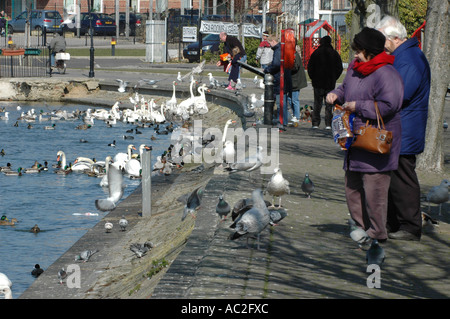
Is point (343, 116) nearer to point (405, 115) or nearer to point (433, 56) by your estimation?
point (405, 115)

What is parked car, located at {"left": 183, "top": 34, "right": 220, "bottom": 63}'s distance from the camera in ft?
148

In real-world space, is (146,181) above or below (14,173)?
above

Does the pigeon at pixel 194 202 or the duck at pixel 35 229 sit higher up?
the pigeon at pixel 194 202

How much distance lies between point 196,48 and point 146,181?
1267 inches

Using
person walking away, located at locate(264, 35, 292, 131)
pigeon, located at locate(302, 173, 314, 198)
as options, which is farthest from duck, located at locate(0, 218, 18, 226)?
pigeon, located at locate(302, 173, 314, 198)

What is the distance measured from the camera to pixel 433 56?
485 inches

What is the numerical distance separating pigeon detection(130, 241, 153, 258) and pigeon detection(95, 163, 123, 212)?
310 cm

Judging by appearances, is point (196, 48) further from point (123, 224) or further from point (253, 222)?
point (253, 222)

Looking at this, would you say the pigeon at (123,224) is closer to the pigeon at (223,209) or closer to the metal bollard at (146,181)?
the metal bollard at (146,181)

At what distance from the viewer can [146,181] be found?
44.6ft

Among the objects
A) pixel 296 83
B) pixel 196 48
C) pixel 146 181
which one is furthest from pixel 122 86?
pixel 146 181

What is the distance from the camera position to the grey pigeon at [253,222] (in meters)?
7.44

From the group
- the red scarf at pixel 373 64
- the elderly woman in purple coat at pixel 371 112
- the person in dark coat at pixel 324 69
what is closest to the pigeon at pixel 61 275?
the elderly woman in purple coat at pixel 371 112

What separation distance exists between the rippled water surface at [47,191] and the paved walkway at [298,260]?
2.12m
